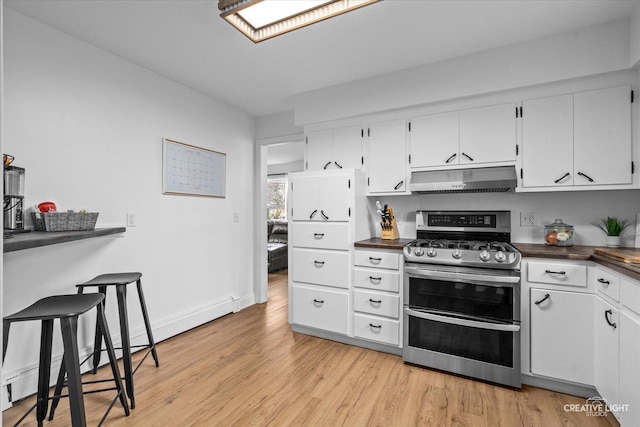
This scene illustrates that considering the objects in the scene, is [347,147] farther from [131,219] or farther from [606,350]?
[606,350]

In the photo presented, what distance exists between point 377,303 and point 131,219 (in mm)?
2152

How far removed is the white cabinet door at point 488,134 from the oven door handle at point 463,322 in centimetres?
125

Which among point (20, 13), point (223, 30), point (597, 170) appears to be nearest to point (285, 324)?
point (223, 30)

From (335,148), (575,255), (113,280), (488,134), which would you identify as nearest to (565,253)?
(575,255)

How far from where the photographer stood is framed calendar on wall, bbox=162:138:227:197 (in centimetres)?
313

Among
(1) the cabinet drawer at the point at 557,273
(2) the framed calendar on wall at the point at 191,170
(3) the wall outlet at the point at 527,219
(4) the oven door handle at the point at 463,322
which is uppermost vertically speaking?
(2) the framed calendar on wall at the point at 191,170

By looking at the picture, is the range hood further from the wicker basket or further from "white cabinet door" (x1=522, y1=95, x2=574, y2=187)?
the wicker basket

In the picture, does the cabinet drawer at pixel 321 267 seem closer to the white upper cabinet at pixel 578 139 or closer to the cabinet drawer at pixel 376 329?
the cabinet drawer at pixel 376 329

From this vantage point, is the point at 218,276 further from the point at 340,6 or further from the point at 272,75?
the point at 340,6

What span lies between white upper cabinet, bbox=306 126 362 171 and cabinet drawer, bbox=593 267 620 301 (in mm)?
1953

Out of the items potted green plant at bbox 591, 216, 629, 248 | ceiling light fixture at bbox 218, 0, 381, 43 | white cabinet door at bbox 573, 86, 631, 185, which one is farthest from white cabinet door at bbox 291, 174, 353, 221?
potted green plant at bbox 591, 216, 629, 248

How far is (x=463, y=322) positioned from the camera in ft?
7.93

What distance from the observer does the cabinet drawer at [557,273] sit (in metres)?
2.18

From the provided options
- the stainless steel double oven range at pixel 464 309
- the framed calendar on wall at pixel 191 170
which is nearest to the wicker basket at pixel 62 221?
the framed calendar on wall at pixel 191 170
